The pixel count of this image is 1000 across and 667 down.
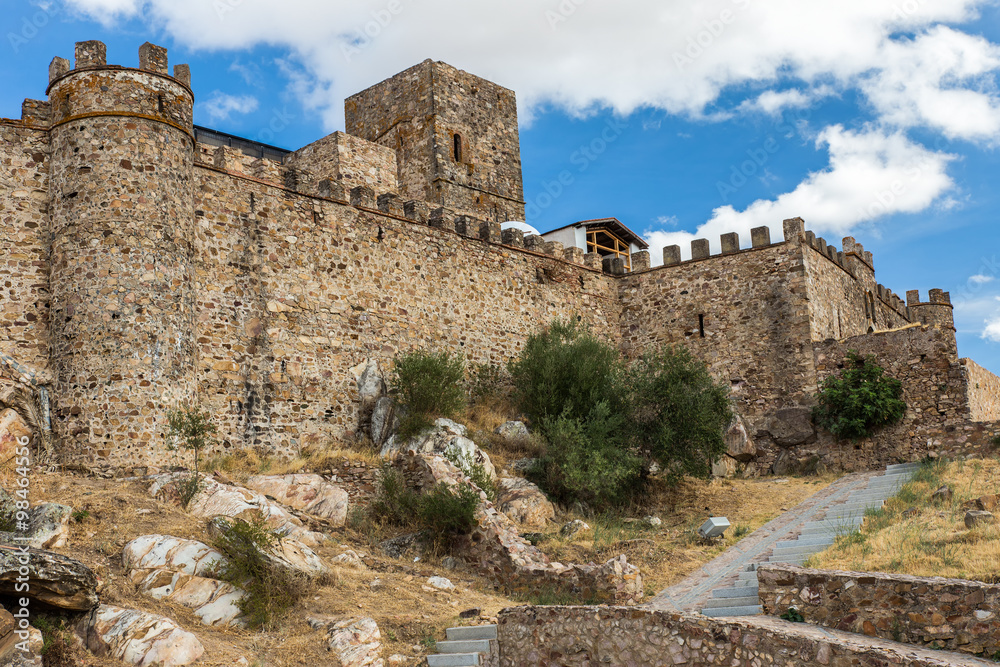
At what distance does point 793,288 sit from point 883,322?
7.77 m

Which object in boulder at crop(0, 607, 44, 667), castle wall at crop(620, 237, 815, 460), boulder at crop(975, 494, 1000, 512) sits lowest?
boulder at crop(0, 607, 44, 667)

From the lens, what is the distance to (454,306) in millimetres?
21453

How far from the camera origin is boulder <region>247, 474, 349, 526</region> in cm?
1520

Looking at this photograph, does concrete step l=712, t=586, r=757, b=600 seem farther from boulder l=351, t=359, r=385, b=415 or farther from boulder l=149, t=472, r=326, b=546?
boulder l=351, t=359, r=385, b=415

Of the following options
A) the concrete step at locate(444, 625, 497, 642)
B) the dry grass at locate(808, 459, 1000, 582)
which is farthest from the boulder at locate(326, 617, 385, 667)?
the dry grass at locate(808, 459, 1000, 582)

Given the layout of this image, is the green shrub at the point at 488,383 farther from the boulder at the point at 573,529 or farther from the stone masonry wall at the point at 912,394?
the stone masonry wall at the point at 912,394

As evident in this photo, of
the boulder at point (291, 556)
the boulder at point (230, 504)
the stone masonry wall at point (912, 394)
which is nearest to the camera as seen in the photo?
the boulder at point (291, 556)

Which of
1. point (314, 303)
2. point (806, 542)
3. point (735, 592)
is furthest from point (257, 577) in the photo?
point (314, 303)

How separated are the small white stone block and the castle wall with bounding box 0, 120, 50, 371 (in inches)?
457

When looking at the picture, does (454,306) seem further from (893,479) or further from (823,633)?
(823,633)

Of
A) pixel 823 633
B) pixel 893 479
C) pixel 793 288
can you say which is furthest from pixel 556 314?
pixel 823 633

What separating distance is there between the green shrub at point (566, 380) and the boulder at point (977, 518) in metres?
7.54

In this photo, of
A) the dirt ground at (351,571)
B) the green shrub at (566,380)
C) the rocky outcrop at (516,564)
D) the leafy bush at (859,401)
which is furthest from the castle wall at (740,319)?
the rocky outcrop at (516,564)

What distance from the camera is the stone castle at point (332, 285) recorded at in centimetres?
1505
